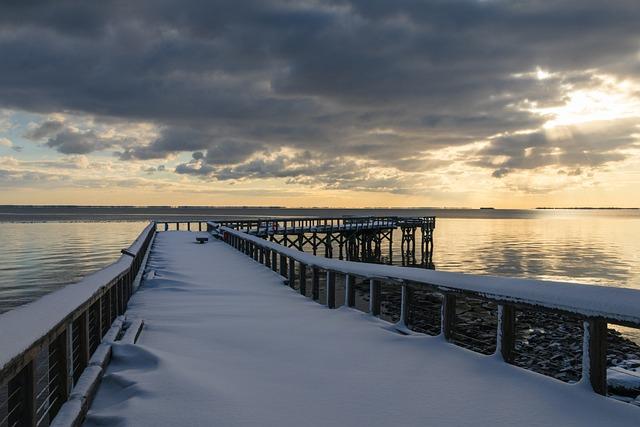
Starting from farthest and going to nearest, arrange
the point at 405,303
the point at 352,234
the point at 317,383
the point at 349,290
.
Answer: the point at 352,234, the point at 349,290, the point at 405,303, the point at 317,383

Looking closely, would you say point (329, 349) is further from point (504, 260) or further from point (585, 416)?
point (504, 260)

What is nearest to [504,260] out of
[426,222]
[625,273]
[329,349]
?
[625,273]

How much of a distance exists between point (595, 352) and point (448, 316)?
205cm

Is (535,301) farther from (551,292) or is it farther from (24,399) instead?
(24,399)

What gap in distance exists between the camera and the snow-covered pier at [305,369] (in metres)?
3.81

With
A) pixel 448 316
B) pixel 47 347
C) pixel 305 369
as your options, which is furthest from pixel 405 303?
Answer: pixel 47 347

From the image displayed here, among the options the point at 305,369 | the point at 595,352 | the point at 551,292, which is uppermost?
the point at 551,292

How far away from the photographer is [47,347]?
11.2 ft

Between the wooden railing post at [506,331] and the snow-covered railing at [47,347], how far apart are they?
3841mm

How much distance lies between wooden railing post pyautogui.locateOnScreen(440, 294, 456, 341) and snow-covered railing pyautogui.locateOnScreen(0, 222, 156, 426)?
377cm

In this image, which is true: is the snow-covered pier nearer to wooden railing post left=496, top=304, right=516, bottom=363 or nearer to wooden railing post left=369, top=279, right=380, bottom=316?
wooden railing post left=496, top=304, right=516, bottom=363

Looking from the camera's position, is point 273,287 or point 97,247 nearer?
point 273,287

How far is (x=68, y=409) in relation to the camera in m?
3.61

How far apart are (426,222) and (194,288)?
1990 inches
